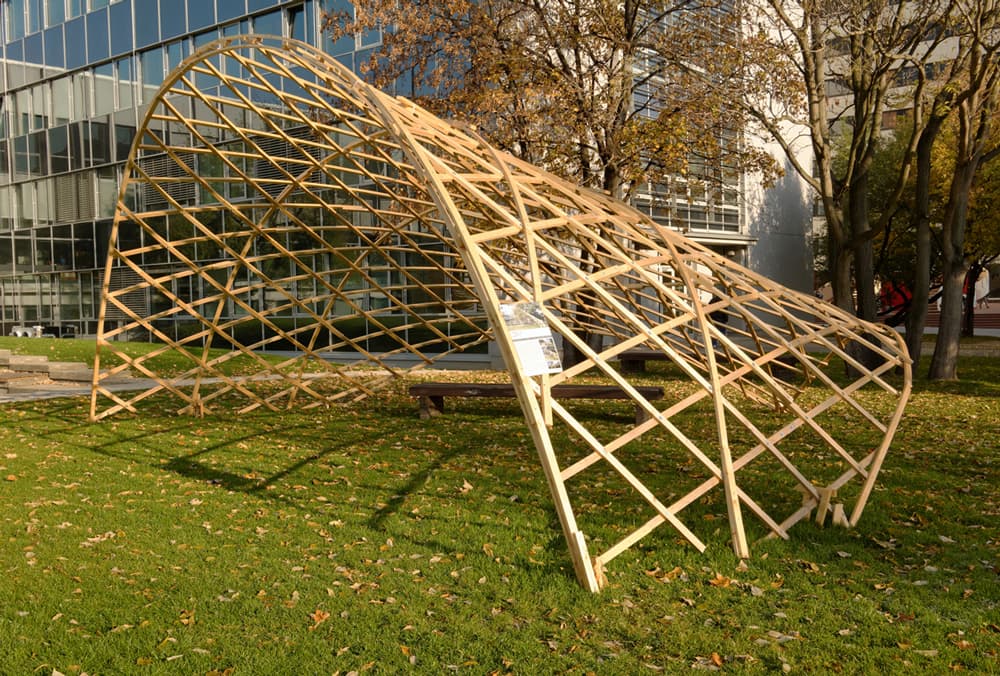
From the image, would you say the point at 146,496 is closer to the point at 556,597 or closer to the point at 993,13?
the point at 556,597

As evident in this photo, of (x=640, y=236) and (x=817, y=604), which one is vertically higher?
(x=640, y=236)

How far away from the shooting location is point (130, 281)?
82.3 feet

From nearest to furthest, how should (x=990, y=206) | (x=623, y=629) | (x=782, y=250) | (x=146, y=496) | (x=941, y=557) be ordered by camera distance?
1. (x=623, y=629)
2. (x=941, y=557)
3. (x=146, y=496)
4. (x=990, y=206)
5. (x=782, y=250)

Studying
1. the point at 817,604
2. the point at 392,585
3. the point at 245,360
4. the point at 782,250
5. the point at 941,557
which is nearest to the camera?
the point at 817,604

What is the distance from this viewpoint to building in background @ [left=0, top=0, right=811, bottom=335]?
2450cm

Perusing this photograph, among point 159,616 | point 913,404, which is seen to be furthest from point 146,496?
point 913,404

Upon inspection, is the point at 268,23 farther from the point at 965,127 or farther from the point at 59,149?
the point at 965,127

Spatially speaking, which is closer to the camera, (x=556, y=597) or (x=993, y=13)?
(x=556, y=597)

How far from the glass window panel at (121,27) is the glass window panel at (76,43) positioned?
4.32 ft

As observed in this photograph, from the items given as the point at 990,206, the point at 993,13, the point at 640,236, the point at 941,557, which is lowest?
the point at 941,557

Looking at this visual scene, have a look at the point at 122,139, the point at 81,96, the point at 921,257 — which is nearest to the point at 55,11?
the point at 81,96

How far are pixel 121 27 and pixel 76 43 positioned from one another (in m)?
2.25

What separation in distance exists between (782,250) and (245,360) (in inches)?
666

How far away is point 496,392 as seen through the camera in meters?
11.1
